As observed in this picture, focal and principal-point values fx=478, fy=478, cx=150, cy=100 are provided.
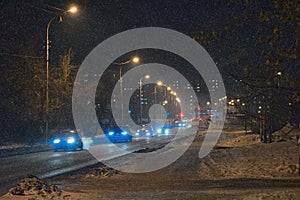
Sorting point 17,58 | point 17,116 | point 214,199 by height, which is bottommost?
point 214,199

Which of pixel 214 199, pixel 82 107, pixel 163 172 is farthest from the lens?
pixel 82 107

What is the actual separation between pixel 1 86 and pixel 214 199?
32.1 meters

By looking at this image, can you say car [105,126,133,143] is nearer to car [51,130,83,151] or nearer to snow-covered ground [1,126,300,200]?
car [51,130,83,151]

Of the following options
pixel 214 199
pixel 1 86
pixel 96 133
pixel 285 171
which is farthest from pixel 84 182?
pixel 96 133

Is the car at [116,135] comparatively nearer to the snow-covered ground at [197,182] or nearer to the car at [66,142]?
the car at [66,142]

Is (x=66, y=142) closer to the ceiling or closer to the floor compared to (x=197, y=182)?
closer to the ceiling

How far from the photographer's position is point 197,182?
14.1m

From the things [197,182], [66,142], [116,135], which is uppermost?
[116,135]

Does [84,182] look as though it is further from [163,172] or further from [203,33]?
[203,33]

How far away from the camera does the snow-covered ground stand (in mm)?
11398

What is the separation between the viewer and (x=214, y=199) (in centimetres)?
1064

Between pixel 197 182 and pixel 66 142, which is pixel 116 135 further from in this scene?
pixel 197 182

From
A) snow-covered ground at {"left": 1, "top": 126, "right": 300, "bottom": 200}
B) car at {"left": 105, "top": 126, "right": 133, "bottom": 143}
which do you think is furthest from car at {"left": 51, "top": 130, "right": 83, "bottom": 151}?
snow-covered ground at {"left": 1, "top": 126, "right": 300, "bottom": 200}

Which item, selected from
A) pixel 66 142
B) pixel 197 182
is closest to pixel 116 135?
pixel 66 142
